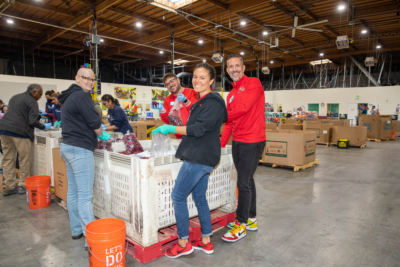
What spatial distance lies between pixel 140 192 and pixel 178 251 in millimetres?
573

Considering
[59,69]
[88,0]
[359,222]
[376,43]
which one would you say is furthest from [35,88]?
[376,43]

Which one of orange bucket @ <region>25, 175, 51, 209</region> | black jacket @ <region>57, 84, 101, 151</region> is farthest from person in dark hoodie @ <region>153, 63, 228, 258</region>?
orange bucket @ <region>25, 175, 51, 209</region>

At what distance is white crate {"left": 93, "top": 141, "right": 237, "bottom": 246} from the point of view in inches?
71.7

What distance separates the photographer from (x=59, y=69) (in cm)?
1321

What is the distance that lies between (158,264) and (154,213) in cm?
38

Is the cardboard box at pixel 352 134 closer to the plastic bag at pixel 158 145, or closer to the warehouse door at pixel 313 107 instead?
the warehouse door at pixel 313 107

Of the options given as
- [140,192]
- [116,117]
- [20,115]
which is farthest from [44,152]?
[140,192]

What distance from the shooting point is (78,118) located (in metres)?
1.97

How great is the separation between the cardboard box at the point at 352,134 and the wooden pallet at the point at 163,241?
796 centimetres

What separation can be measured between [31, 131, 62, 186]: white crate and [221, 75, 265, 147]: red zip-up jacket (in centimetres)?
223

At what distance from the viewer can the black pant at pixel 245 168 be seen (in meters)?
2.19

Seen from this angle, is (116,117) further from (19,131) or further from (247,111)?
(247,111)

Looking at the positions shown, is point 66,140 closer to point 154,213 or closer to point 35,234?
point 154,213

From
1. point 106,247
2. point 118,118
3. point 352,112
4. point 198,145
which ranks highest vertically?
point 352,112
